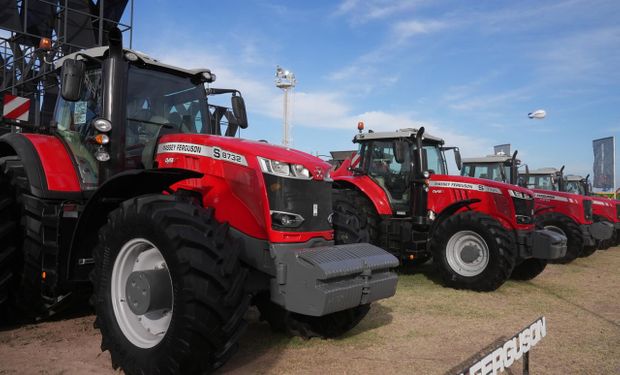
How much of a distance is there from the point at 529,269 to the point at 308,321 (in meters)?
4.90

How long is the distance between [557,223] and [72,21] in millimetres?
11657

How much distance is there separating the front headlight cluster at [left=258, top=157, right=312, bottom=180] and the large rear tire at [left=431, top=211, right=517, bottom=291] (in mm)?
3903

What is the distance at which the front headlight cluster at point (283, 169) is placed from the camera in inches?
129

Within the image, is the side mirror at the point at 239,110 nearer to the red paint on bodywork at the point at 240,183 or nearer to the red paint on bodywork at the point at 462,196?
the red paint on bodywork at the point at 240,183

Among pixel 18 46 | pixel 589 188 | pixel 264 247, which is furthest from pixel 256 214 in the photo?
pixel 589 188

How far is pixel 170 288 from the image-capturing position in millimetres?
3018

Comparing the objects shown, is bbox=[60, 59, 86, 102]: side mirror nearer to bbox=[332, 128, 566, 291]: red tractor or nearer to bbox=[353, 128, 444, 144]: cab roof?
bbox=[332, 128, 566, 291]: red tractor

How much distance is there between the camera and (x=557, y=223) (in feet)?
32.9

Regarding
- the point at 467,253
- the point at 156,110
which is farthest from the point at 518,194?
the point at 156,110

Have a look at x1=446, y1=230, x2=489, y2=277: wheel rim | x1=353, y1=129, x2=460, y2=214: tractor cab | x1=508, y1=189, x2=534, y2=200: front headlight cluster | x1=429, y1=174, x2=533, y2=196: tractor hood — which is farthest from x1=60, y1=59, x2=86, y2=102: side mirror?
x1=508, y1=189, x2=534, y2=200: front headlight cluster

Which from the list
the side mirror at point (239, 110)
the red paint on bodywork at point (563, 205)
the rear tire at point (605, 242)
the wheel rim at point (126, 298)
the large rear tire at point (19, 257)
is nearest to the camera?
the wheel rim at point (126, 298)

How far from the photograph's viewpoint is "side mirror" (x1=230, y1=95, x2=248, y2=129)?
14.9ft

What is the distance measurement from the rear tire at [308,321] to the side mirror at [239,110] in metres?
1.74

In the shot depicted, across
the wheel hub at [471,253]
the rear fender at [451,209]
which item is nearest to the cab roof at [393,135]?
the rear fender at [451,209]
